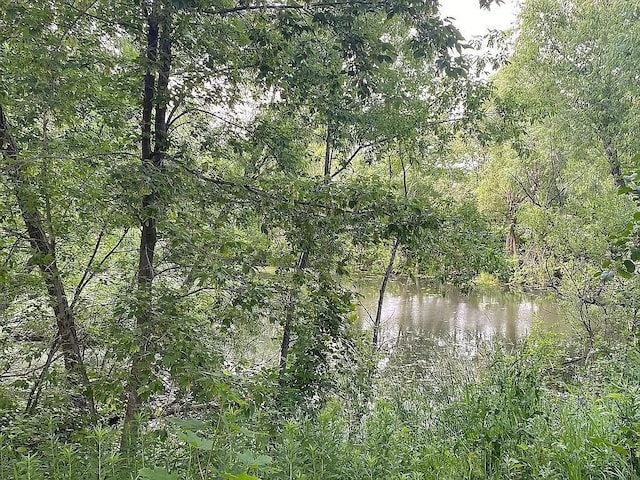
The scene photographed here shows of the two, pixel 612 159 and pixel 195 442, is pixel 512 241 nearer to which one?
pixel 612 159

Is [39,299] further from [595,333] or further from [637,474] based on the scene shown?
[595,333]

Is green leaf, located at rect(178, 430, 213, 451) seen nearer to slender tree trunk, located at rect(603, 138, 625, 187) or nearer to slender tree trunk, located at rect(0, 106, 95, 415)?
slender tree trunk, located at rect(0, 106, 95, 415)

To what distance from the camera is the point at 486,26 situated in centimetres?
591

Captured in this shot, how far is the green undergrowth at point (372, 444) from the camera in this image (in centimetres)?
186

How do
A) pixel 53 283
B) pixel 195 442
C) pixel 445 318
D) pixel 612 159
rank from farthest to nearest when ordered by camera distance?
pixel 445 318
pixel 612 159
pixel 53 283
pixel 195 442

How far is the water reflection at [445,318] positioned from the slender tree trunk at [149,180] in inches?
178

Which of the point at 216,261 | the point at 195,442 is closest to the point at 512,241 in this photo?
the point at 216,261

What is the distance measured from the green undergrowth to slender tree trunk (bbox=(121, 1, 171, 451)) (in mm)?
261

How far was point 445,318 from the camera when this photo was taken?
1203 cm

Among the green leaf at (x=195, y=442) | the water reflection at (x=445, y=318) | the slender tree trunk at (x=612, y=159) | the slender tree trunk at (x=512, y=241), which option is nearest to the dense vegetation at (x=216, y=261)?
the green leaf at (x=195, y=442)

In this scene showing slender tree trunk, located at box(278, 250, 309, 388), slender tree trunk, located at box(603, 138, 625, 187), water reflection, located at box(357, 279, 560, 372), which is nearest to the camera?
slender tree trunk, located at box(278, 250, 309, 388)

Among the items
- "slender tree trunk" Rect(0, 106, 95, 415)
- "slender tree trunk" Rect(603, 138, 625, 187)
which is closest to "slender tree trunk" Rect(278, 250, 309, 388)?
"slender tree trunk" Rect(0, 106, 95, 415)

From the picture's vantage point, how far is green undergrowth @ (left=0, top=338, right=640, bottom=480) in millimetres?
1861

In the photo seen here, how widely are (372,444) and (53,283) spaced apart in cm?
236
